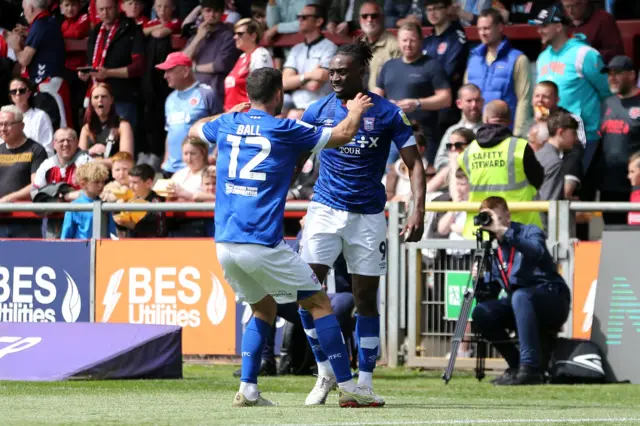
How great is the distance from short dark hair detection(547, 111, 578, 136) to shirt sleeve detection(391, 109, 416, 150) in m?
5.05

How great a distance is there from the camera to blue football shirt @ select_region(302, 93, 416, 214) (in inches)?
367

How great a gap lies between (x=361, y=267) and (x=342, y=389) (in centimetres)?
105

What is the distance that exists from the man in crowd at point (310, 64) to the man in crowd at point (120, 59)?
2.41 metres

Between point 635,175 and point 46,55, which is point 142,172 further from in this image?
point 635,175

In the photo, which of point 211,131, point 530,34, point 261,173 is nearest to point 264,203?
point 261,173

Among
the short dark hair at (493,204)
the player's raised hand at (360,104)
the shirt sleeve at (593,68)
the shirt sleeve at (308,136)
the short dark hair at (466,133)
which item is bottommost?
the short dark hair at (493,204)

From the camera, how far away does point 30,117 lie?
1772 centimetres

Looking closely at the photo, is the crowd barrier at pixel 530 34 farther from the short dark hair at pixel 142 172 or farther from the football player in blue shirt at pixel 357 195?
the football player in blue shirt at pixel 357 195

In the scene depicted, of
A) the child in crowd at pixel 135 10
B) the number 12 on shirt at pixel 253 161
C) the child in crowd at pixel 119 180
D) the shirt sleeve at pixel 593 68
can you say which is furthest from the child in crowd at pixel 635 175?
the child in crowd at pixel 135 10

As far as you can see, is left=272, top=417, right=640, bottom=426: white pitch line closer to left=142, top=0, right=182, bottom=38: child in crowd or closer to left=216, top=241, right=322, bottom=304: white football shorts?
left=216, top=241, right=322, bottom=304: white football shorts

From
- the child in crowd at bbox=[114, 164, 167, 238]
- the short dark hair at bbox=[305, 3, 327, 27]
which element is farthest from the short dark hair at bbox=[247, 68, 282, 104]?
the short dark hair at bbox=[305, 3, 327, 27]

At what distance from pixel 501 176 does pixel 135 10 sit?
7.44 metres

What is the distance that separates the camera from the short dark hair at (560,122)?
45.9 feet

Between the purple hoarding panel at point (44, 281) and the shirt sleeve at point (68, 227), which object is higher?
the shirt sleeve at point (68, 227)
